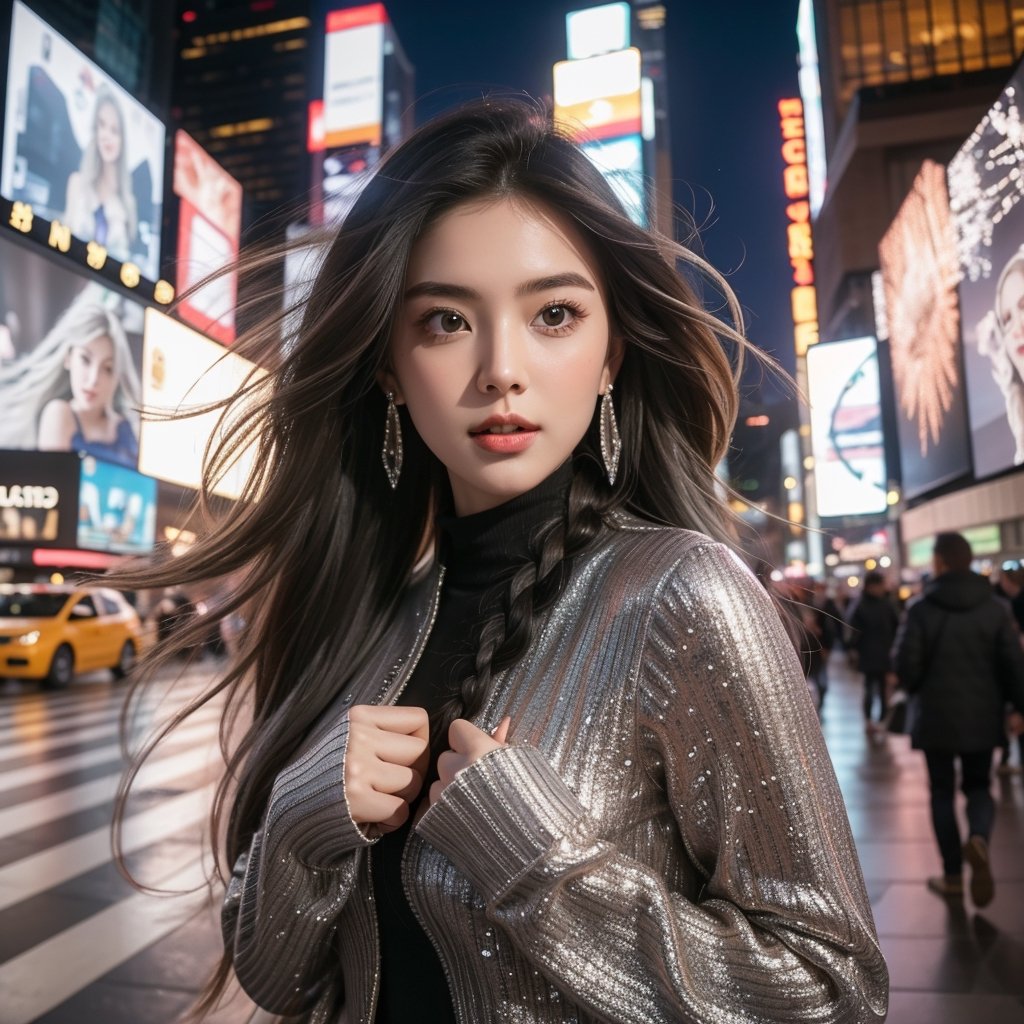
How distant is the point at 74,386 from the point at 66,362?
30.5 inches

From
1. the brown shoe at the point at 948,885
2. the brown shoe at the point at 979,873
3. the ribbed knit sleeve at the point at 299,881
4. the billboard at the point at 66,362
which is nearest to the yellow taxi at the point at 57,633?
the billboard at the point at 66,362

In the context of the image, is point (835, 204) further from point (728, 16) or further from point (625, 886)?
point (625, 886)

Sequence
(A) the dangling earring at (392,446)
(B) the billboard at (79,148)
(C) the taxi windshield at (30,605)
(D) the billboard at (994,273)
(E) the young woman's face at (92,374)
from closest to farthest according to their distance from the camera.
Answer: (A) the dangling earring at (392,446), (D) the billboard at (994,273), (C) the taxi windshield at (30,605), (B) the billboard at (79,148), (E) the young woman's face at (92,374)

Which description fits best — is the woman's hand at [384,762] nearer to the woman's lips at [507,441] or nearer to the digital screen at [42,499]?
the woman's lips at [507,441]

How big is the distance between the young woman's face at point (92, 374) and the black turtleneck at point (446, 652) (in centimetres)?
2319

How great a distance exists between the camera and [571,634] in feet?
3.73

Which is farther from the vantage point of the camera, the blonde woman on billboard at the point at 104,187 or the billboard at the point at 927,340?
the blonde woman on billboard at the point at 104,187

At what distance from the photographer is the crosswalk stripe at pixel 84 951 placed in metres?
3.27

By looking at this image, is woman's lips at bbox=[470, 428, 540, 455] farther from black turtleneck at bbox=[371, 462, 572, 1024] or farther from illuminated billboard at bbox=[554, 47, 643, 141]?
illuminated billboard at bbox=[554, 47, 643, 141]

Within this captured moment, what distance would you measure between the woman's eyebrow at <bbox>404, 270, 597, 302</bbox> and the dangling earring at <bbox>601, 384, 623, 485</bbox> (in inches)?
7.7

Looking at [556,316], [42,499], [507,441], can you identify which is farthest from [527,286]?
[42,499]

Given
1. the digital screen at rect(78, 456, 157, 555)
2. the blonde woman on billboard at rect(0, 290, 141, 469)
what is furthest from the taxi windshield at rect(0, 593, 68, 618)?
the blonde woman on billboard at rect(0, 290, 141, 469)

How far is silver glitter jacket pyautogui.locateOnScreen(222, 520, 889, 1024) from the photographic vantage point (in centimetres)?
92

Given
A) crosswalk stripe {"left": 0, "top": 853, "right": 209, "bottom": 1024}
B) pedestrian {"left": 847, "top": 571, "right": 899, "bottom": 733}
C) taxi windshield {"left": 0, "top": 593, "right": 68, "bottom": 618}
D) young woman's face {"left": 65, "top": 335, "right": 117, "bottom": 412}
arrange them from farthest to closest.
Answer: young woman's face {"left": 65, "top": 335, "right": 117, "bottom": 412} < taxi windshield {"left": 0, "top": 593, "right": 68, "bottom": 618} < pedestrian {"left": 847, "top": 571, "right": 899, "bottom": 733} < crosswalk stripe {"left": 0, "top": 853, "right": 209, "bottom": 1024}
